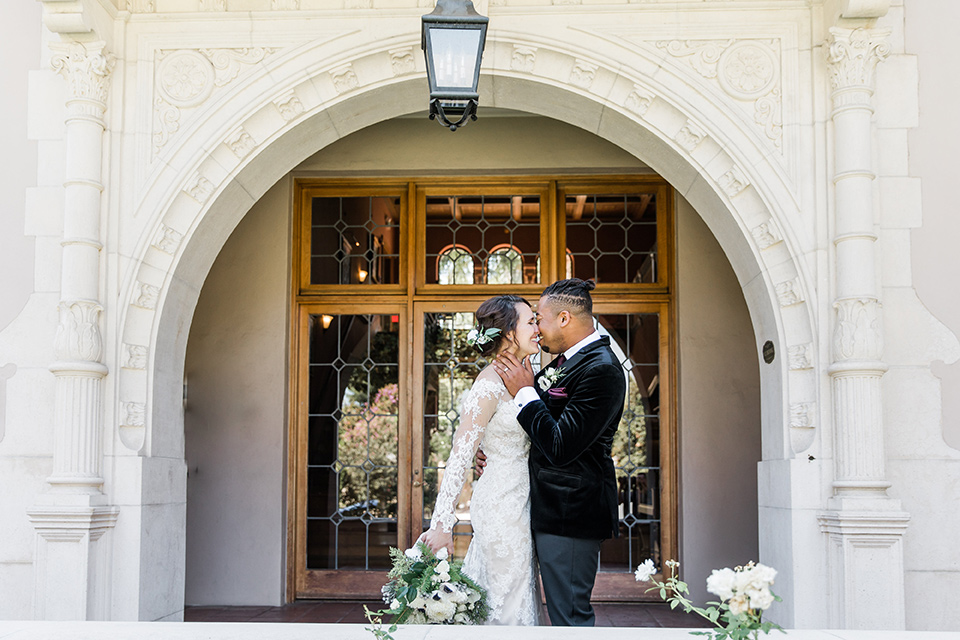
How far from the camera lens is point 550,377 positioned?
137 inches

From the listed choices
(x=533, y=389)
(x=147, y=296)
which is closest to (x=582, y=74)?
(x=533, y=389)

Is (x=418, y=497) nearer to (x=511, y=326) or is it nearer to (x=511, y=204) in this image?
(x=511, y=204)

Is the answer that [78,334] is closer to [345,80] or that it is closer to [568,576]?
[345,80]

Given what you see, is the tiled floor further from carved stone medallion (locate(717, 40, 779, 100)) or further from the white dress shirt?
carved stone medallion (locate(717, 40, 779, 100))

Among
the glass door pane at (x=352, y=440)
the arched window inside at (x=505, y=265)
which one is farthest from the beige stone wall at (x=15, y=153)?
the arched window inside at (x=505, y=265)

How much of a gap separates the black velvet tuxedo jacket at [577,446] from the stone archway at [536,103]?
153 centimetres

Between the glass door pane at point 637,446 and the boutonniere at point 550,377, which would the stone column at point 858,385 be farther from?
the glass door pane at point 637,446

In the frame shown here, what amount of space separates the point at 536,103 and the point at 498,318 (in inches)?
82.0

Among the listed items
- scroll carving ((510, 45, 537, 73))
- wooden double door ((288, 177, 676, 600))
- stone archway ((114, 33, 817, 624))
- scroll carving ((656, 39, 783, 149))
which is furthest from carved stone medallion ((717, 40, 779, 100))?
wooden double door ((288, 177, 676, 600))

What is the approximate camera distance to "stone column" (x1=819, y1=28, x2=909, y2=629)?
4.16 m

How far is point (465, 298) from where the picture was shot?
664 cm

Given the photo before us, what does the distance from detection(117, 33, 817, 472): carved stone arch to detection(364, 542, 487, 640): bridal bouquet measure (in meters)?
2.01

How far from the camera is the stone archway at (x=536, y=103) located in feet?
14.9

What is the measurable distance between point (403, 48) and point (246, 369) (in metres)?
2.88
